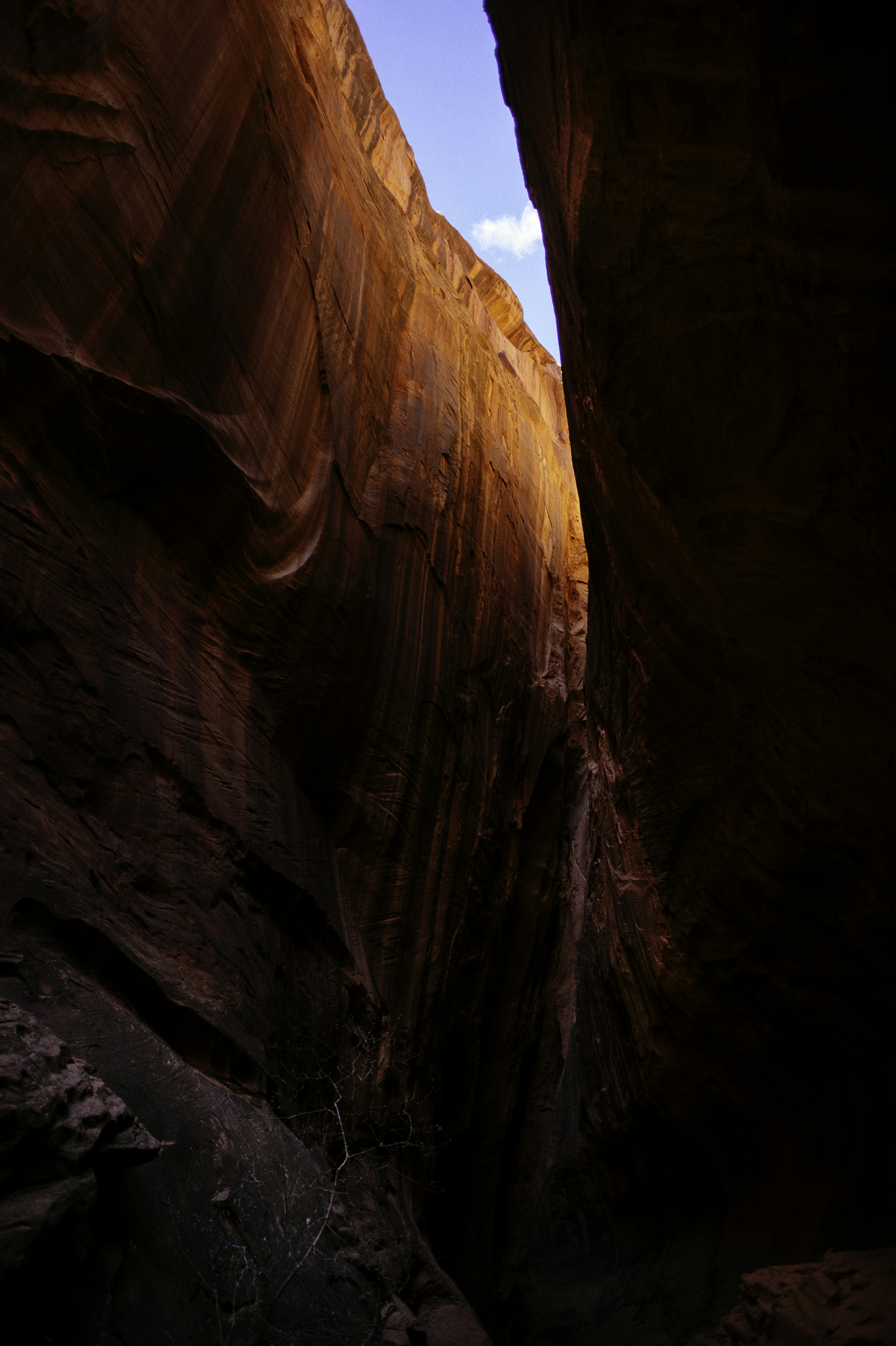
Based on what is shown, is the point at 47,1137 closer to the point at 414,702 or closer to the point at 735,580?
the point at 735,580

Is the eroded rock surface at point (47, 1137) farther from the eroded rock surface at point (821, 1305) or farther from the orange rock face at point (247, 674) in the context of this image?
the eroded rock surface at point (821, 1305)

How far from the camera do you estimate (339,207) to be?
33.6 ft

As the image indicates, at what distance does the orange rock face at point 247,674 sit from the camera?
5082 millimetres

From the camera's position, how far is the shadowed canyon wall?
3.27 m

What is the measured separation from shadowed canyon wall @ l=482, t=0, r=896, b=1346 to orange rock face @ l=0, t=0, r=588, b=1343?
9.10ft

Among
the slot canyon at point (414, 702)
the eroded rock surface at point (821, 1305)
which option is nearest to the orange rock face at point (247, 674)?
the slot canyon at point (414, 702)

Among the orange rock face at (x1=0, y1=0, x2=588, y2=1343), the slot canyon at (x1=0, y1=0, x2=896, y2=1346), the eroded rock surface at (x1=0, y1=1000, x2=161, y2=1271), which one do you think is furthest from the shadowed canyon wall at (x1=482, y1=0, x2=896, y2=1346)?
the eroded rock surface at (x1=0, y1=1000, x2=161, y2=1271)

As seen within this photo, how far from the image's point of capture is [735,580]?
4605mm

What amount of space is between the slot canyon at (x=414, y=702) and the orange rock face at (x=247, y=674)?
5cm

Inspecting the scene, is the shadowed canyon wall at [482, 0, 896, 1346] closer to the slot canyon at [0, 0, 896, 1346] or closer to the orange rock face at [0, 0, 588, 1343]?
the slot canyon at [0, 0, 896, 1346]

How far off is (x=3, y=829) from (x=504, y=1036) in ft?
33.0

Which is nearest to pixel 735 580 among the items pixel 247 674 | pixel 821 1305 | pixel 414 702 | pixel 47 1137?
pixel 821 1305

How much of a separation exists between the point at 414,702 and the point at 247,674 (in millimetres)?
2907

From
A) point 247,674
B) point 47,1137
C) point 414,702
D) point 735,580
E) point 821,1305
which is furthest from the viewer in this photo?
point 414,702
